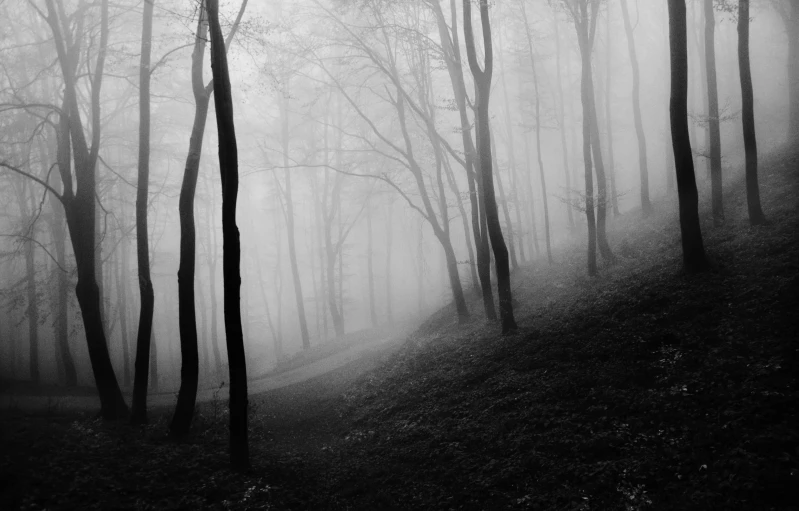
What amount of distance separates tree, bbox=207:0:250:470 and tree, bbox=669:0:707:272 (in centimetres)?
900

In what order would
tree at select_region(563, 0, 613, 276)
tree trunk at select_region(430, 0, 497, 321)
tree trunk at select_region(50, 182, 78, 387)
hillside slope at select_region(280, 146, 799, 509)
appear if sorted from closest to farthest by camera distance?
hillside slope at select_region(280, 146, 799, 509) < tree trunk at select_region(430, 0, 497, 321) < tree at select_region(563, 0, 613, 276) < tree trunk at select_region(50, 182, 78, 387)

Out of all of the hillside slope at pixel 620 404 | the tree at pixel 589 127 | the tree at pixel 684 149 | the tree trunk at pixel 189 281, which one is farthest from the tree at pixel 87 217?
the tree at pixel 589 127

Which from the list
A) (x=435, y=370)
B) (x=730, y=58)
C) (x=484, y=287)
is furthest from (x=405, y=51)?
(x=730, y=58)

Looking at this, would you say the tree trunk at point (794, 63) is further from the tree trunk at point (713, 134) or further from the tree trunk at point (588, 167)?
the tree trunk at point (588, 167)

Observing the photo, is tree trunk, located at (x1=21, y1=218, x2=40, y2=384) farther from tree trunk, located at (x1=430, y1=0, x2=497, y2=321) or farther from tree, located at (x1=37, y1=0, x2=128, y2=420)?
tree trunk, located at (x1=430, y1=0, x2=497, y2=321)

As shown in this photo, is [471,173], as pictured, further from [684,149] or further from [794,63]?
[794,63]

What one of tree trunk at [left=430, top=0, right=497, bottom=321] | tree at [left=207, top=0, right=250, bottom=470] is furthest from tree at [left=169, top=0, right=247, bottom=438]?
tree trunk at [left=430, top=0, right=497, bottom=321]

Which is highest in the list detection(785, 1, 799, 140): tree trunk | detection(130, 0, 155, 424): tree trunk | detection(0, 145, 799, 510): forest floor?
detection(785, 1, 799, 140): tree trunk

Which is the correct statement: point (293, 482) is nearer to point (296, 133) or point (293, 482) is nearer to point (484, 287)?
point (484, 287)

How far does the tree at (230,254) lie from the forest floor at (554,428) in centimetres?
64

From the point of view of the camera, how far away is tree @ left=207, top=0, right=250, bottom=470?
7.29 m

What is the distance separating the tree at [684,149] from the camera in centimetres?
898

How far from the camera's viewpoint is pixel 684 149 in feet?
29.9

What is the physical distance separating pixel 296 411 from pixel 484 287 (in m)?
6.81
